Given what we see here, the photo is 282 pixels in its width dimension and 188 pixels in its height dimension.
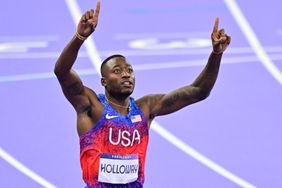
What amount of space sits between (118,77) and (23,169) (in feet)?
7.21

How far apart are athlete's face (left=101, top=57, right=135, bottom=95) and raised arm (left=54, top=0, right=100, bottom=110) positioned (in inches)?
8.3

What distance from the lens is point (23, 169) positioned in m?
7.08

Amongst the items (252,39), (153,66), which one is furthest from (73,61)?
(252,39)

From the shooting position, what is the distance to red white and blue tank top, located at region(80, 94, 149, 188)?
5051 millimetres

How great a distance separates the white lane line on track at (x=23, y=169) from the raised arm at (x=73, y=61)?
6.58 ft

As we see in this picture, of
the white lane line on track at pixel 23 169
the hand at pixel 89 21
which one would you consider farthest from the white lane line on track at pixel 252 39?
the hand at pixel 89 21

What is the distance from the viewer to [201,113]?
7895 mm

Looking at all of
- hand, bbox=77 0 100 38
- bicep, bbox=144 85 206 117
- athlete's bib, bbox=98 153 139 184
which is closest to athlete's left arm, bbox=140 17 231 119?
bicep, bbox=144 85 206 117

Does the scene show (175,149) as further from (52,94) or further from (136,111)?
(136,111)

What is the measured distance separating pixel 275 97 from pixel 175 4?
2.15 m

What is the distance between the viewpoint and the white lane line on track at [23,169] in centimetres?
692

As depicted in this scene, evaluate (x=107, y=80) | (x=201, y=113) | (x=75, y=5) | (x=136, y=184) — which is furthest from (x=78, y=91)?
(x=75, y=5)

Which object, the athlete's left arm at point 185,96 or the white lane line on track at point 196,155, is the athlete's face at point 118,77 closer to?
the athlete's left arm at point 185,96

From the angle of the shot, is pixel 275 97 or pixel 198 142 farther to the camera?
pixel 275 97
